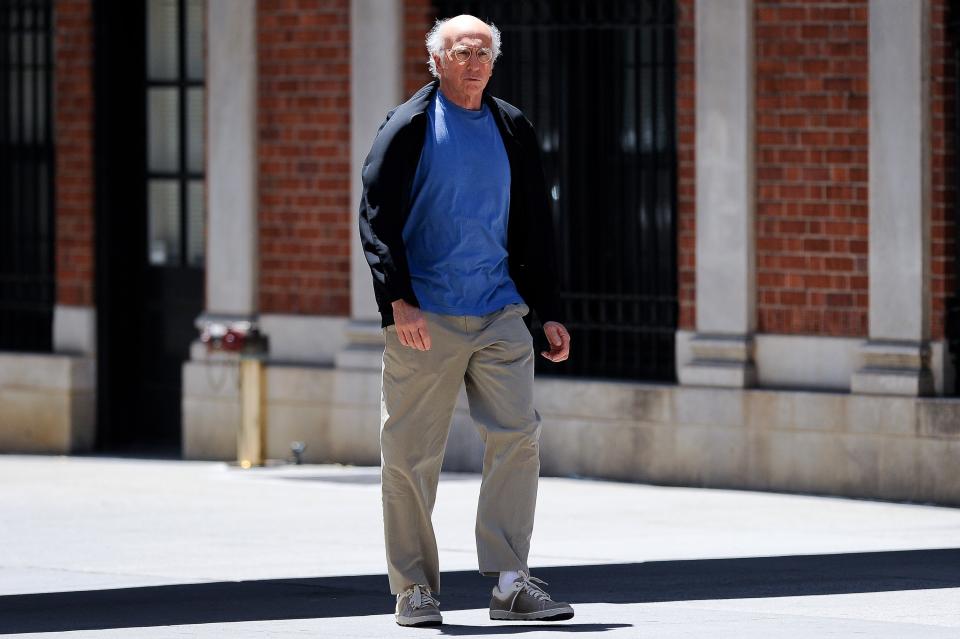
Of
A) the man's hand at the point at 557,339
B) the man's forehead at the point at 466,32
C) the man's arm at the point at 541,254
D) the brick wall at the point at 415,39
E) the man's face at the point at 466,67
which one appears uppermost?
the brick wall at the point at 415,39

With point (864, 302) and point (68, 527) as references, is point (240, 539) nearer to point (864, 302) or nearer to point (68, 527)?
point (68, 527)

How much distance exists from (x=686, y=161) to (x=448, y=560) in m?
3.39

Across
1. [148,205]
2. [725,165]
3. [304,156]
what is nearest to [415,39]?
[304,156]

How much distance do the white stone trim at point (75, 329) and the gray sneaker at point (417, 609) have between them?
22.5 feet

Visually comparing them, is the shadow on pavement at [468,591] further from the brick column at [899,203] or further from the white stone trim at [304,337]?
the white stone trim at [304,337]

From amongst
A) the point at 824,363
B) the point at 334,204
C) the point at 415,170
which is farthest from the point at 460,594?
the point at 334,204

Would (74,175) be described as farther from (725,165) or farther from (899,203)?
(899,203)

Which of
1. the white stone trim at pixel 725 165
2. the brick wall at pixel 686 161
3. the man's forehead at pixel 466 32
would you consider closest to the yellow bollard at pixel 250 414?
the brick wall at pixel 686 161

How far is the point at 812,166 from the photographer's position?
11031 millimetres

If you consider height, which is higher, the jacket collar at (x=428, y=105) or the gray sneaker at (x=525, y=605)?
the jacket collar at (x=428, y=105)

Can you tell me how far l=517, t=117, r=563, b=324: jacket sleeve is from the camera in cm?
714

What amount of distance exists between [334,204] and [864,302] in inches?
126

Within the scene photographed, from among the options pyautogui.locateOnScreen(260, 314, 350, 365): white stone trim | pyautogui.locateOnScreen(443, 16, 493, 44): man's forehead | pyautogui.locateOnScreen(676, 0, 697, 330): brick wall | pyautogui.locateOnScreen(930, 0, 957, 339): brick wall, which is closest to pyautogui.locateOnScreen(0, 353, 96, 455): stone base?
pyautogui.locateOnScreen(260, 314, 350, 365): white stone trim

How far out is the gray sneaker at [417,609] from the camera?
6980 millimetres
